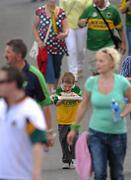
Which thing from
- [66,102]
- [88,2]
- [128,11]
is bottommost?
[66,102]

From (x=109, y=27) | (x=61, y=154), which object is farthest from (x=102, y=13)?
(x=61, y=154)

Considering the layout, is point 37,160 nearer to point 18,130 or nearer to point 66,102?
point 18,130

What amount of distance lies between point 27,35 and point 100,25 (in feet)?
23.0

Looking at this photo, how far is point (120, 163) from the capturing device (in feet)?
27.6

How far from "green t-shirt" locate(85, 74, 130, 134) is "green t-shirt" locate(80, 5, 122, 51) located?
6033 mm

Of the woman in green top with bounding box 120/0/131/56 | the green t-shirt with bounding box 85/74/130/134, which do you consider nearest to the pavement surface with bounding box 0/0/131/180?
the woman in green top with bounding box 120/0/131/56

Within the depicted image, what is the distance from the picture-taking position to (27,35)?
69.5 feet

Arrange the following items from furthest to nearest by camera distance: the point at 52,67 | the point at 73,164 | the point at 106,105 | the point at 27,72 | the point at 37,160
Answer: the point at 52,67 → the point at 73,164 → the point at 27,72 → the point at 106,105 → the point at 37,160

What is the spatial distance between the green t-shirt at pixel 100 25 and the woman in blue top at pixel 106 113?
19.5ft

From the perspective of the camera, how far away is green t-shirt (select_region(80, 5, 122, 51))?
46.6ft

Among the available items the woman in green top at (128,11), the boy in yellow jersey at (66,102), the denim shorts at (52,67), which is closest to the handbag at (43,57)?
the denim shorts at (52,67)

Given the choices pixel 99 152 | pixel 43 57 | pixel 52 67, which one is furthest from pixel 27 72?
pixel 52 67

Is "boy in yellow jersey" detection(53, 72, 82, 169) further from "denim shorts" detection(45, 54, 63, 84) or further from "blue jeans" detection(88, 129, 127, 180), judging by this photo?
"denim shorts" detection(45, 54, 63, 84)

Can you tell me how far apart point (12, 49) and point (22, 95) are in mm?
1588
